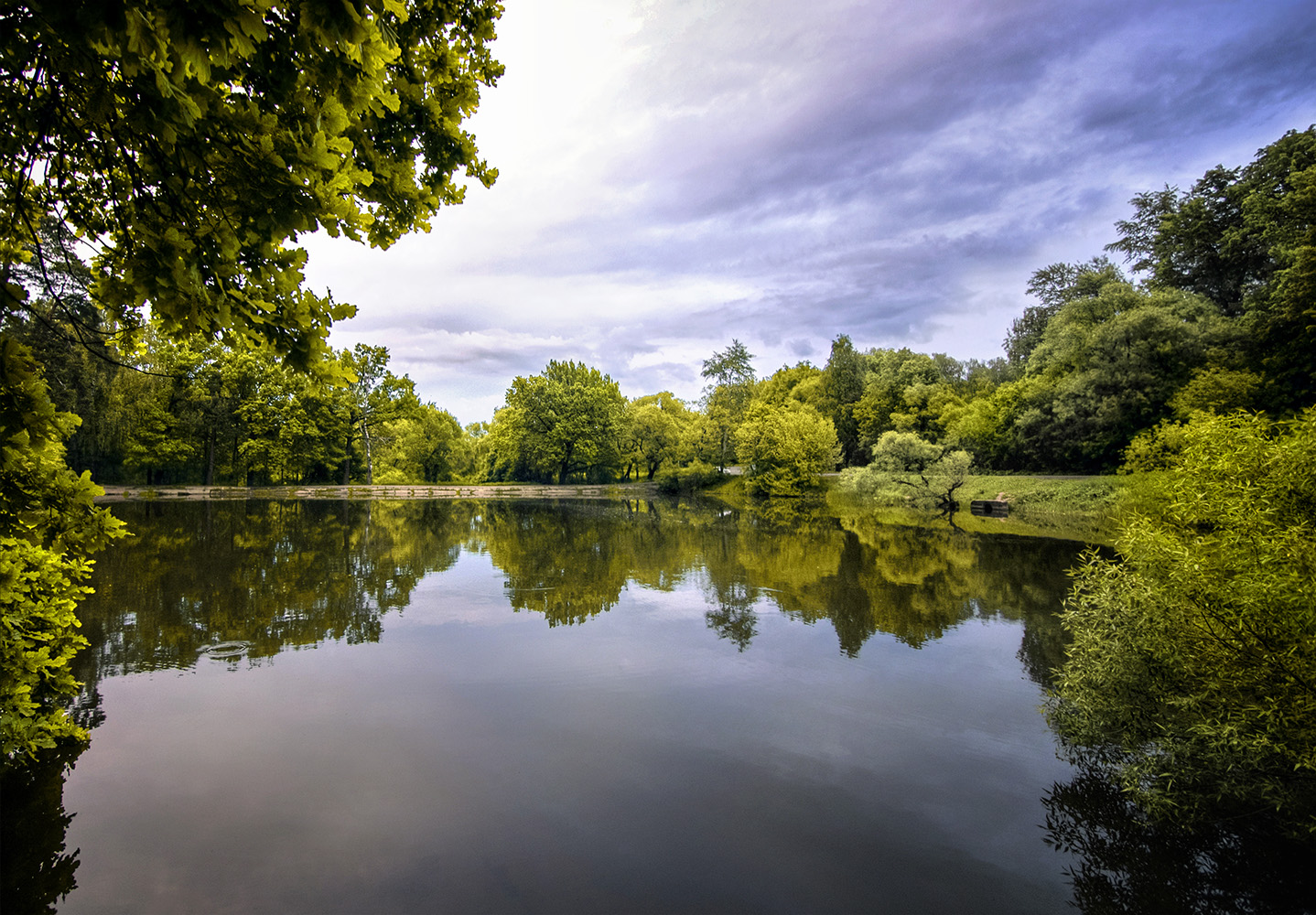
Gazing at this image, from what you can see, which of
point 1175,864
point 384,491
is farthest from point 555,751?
point 384,491

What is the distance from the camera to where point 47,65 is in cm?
262

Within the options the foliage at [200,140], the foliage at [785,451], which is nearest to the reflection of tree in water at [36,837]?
the foliage at [200,140]

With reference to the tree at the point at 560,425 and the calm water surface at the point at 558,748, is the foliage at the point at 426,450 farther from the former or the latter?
the calm water surface at the point at 558,748

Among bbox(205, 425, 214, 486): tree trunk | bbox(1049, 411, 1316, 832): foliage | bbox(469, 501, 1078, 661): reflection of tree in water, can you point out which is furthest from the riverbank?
bbox(1049, 411, 1316, 832): foliage

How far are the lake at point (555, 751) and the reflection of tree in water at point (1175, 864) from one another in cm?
18

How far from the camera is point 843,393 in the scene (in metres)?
54.1

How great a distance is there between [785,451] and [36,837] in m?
38.9

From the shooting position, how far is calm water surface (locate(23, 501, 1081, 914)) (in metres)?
4.11

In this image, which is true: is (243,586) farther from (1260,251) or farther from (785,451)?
(1260,251)

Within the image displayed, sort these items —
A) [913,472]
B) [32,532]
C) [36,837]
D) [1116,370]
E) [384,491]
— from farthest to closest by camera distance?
[384,491], [913,472], [1116,370], [36,837], [32,532]

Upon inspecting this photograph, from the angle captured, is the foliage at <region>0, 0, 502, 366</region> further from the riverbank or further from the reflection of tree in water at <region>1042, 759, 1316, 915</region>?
the riverbank

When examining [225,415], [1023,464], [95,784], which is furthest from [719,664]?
[225,415]

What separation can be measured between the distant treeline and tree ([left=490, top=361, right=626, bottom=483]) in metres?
0.18

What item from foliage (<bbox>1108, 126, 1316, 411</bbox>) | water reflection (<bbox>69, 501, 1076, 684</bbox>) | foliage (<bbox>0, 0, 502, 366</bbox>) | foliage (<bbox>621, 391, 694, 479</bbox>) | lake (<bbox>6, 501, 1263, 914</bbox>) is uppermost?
foliage (<bbox>1108, 126, 1316, 411</bbox>)
